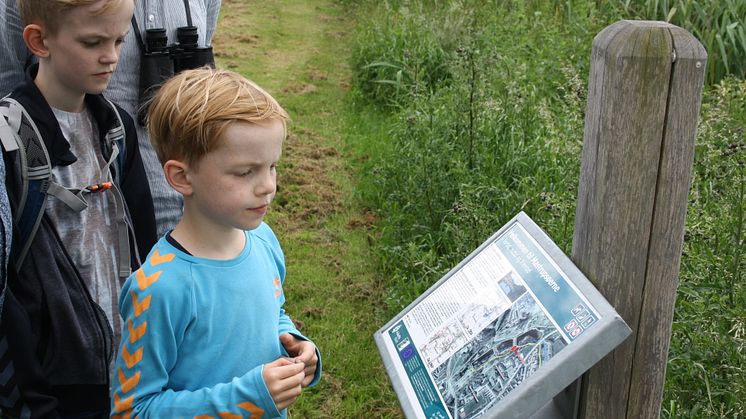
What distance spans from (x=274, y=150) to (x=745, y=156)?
2268 mm

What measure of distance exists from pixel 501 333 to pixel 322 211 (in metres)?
3.73

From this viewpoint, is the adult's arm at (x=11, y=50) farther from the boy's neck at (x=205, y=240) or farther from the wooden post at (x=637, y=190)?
the wooden post at (x=637, y=190)

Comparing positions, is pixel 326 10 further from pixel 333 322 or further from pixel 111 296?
pixel 111 296

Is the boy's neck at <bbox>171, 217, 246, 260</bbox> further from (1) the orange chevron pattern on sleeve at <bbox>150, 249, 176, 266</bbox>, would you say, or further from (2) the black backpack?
(2) the black backpack

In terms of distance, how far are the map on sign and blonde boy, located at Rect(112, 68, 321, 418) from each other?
0.35 m

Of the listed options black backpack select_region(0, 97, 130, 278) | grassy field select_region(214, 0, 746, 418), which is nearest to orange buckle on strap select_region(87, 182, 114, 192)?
black backpack select_region(0, 97, 130, 278)

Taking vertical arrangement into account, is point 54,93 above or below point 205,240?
above

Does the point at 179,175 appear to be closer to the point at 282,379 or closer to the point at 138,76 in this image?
the point at 282,379

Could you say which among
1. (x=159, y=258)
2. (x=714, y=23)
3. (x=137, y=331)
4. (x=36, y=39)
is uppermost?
(x=36, y=39)

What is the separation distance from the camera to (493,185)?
464 centimetres

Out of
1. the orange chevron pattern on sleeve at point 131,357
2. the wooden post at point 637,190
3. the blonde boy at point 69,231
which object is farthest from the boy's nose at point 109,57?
the wooden post at point 637,190

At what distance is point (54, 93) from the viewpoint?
2.29 metres

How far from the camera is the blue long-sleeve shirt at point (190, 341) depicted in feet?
6.11

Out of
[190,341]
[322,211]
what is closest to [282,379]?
[190,341]
